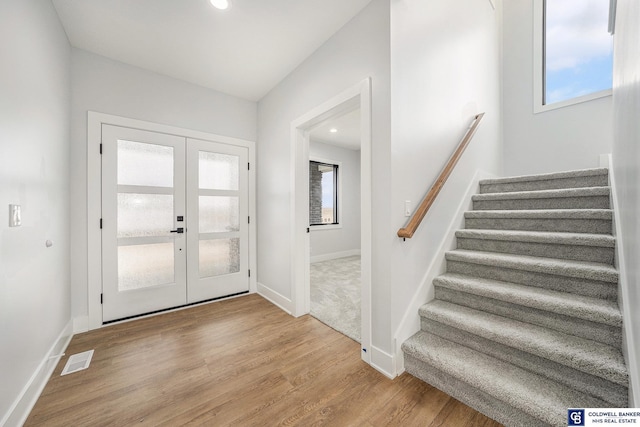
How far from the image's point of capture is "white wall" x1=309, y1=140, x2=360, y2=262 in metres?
5.54

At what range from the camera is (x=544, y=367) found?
138 cm

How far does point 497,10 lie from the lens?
12.2 ft

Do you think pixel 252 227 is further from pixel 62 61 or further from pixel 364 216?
pixel 62 61

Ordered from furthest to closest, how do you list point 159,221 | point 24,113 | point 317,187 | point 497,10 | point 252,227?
1. point 317,187
2. point 497,10
3. point 252,227
4. point 159,221
5. point 24,113

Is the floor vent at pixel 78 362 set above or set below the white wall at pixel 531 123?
below

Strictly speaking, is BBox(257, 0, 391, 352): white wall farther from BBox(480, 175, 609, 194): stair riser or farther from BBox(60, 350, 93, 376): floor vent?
BBox(480, 175, 609, 194): stair riser

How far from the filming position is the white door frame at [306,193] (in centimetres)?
190

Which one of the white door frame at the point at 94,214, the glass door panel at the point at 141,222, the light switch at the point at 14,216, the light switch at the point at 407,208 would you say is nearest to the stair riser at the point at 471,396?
the light switch at the point at 407,208

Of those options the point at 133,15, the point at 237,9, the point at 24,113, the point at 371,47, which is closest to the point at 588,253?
the point at 371,47

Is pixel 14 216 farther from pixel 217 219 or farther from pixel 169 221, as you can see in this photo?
pixel 217 219

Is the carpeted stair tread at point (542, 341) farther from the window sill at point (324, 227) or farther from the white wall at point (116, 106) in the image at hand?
the window sill at point (324, 227)

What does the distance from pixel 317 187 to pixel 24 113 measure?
4645 mm

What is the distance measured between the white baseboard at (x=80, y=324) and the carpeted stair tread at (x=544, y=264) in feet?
11.7

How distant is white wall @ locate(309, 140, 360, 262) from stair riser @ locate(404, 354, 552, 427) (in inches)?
150
